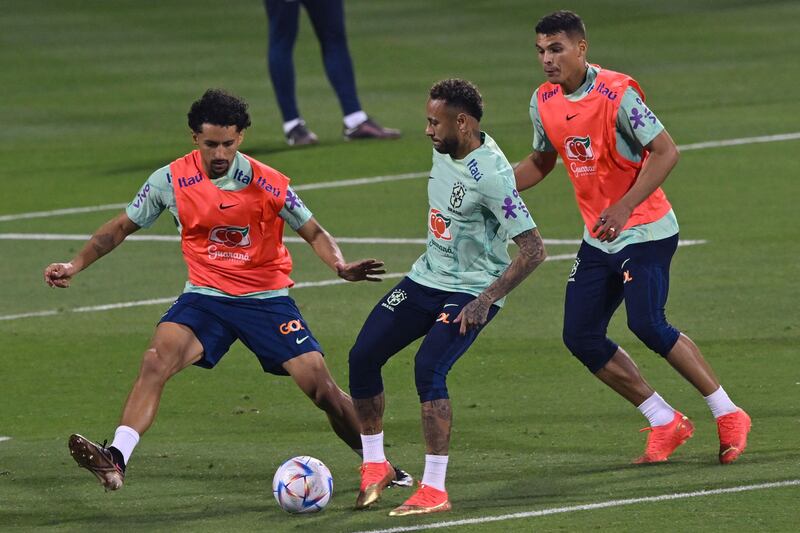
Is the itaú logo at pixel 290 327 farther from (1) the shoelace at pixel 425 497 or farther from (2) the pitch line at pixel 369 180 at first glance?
(2) the pitch line at pixel 369 180

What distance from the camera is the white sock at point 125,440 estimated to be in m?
9.87

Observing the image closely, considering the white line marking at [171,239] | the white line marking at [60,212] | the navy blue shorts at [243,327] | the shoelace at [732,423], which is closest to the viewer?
the navy blue shorts at [243,327]

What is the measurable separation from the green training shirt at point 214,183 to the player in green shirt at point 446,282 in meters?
0.72

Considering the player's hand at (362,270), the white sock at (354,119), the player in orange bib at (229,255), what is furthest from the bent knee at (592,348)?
the white sock at (354,119)

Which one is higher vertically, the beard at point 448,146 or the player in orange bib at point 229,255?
the beard at point 448,146

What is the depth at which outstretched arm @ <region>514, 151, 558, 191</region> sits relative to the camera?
36.5ft

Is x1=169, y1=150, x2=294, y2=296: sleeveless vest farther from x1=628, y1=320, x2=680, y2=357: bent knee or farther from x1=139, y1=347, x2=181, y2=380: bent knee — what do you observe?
x1=628, y1=320, x2=680, y2=357: bent knee

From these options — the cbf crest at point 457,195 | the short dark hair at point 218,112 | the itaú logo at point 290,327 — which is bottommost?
the itaú logo at point 290,327

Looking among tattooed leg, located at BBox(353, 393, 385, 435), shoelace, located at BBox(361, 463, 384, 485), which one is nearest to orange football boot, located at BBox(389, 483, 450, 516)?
shoelace, located at BBox(361, 463, 384, 485)

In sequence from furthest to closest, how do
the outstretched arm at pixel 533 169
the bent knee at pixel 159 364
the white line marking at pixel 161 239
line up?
1. the white line marking at pixel 161 239
2. the outstretched arm at pixel 533 169
3. the bent knee at pixel 159 364

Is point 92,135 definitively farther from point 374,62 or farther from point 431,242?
point 431,242

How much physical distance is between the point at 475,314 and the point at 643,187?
1.35 m

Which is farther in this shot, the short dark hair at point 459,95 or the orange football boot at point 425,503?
the short dark hair at point 459,95

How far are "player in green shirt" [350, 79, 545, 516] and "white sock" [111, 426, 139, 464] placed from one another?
3.83 ft
